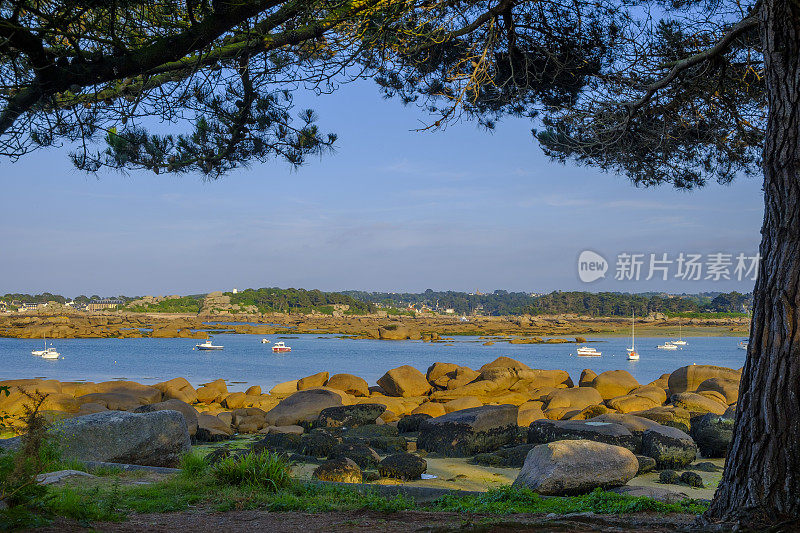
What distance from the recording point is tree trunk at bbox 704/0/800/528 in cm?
415

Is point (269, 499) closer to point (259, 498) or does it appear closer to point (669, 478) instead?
point (259, 498)

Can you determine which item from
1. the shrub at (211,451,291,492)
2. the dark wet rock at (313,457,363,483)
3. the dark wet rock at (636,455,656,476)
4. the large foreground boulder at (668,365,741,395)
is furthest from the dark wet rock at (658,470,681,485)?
the large foreground boulder at (668,365,741,395)

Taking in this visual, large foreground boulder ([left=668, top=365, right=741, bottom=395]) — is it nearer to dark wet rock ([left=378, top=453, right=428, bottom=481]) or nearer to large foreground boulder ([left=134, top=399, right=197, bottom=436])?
dark wet rock ([left=378, top=453, right=428, bottom=481])

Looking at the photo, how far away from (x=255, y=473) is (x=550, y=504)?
278cm

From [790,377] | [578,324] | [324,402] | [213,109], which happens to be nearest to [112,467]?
[213,109]

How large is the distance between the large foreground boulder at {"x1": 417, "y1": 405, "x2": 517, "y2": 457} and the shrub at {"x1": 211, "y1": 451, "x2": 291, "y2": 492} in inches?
190

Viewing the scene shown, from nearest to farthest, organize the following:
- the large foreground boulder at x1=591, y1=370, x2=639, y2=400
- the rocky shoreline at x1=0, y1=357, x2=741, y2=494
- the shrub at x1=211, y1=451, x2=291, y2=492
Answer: the shrub at x1=211, y1=451, x2=291, y2=492 < the rocky shoreline at x1=0, y1=357, x2=741, y2=494 < the large foreground boulder at x1=591, y1=370, x2=639, y2=400

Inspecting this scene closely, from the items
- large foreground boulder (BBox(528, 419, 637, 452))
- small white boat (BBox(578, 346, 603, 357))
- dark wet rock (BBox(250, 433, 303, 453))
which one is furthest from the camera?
small white boat (BBox(578, 346, 603, 357))

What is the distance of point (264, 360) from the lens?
48781 mm

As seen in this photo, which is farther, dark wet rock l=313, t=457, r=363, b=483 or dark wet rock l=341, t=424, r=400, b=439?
dark wet rock l=341, t=424, r=400, b=439

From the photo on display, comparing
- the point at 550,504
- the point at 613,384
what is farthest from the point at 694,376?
the point at 550,504

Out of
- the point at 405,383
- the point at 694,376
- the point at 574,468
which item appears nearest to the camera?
the point at 574,468

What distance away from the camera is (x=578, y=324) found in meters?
91.5

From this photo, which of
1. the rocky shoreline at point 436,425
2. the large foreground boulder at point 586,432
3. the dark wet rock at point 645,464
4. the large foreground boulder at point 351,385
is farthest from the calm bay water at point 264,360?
the dark wet rock at point 645,464
